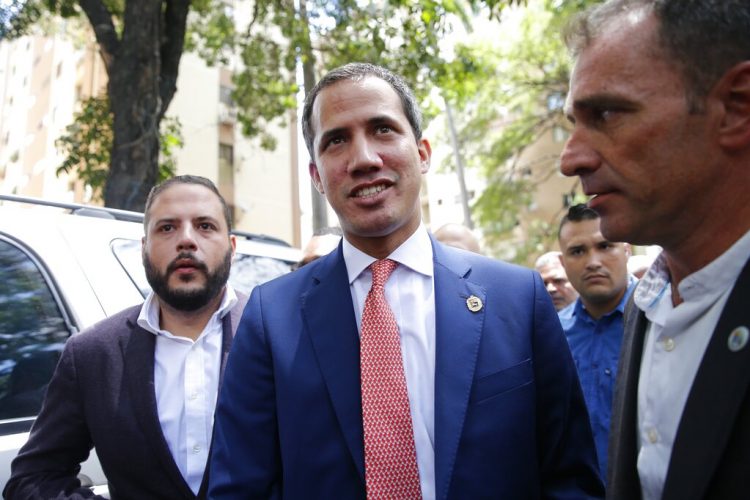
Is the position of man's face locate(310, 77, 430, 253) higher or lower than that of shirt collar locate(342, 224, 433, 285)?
higher

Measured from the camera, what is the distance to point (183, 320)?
2.54 meters

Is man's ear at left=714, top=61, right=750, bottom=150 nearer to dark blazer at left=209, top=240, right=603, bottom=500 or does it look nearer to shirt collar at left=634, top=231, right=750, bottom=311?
shirt collar at left=634, top=231, right=750, bottom=311

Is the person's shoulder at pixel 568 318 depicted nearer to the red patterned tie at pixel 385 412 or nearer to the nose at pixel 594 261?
the nose at pixel 594 261

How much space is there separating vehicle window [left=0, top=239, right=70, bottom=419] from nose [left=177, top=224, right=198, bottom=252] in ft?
1.72

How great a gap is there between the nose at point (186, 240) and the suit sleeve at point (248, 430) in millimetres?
917

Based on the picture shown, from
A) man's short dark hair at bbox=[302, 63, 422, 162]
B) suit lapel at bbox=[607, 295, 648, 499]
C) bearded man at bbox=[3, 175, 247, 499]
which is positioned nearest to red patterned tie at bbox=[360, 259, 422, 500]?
suit lapel at bbox=[607, 295, 648, 499]

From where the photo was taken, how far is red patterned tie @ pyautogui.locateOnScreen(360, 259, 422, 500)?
1582 mm

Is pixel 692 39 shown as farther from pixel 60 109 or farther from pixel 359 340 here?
pixel 60 109

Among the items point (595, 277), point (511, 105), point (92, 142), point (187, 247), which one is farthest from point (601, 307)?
point (511, 105)

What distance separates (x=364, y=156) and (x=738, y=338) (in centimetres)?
105

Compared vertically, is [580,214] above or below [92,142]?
below

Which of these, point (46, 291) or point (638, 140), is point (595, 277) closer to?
point (638, 140)

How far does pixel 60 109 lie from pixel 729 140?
25624mm

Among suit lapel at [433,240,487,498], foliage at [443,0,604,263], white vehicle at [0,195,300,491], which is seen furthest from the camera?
foliage at [443,0,604,263]
